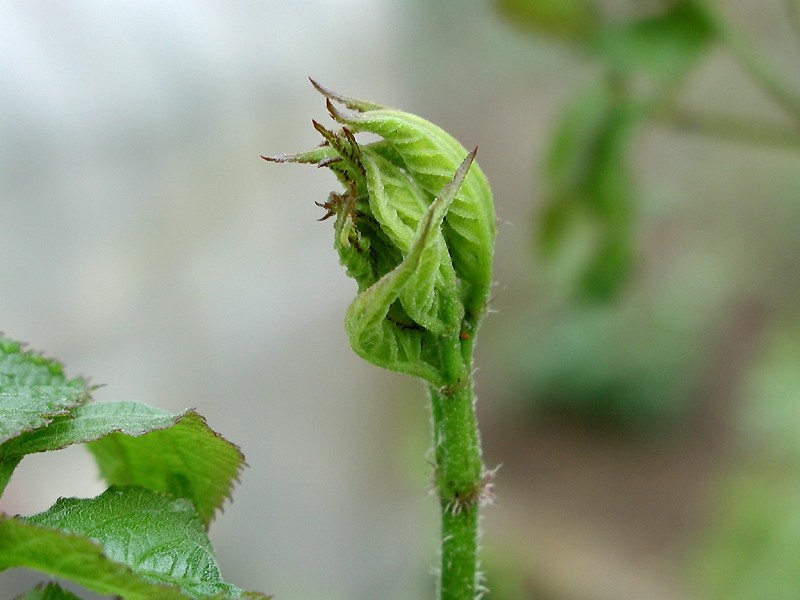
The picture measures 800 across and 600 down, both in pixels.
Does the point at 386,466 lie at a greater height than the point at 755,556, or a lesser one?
greater

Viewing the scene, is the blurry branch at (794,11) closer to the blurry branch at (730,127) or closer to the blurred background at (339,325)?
the blurry branch at (730,127)

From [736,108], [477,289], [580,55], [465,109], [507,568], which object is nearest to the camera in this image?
[477,289]

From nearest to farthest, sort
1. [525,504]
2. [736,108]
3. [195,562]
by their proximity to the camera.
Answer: [195,562]
[525,504]
[736,108]

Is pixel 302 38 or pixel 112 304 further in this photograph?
pixel 302 38

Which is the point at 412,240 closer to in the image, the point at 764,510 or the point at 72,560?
the point at 72,560

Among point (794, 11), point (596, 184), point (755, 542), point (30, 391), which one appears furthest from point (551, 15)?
point (755, 542)

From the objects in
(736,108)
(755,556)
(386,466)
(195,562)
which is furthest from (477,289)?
(736,108)

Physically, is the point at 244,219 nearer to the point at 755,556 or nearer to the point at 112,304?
the point at 112,304
